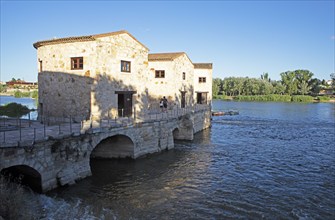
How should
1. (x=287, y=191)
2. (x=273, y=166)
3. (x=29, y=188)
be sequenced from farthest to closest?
(x=273, y=166), (x=287, y=191), (x=29, y=188)

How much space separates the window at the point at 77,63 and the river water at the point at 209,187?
7006 mm

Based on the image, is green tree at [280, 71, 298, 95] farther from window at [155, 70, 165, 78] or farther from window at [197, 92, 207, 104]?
window at [155, 70, 165, 78]

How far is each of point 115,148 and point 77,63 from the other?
6868mm

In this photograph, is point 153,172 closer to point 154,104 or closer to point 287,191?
point 287,191

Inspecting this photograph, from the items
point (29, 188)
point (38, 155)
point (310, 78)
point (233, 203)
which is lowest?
point (233, 203)

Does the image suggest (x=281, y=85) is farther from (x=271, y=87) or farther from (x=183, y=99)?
(x=183, y=99)

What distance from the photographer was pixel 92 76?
65.8 feet

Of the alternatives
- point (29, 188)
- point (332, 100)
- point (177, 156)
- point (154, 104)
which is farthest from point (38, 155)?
point (332, 100)

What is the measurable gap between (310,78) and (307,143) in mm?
104375

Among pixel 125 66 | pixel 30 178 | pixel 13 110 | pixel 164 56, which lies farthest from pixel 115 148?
pixel 13 110

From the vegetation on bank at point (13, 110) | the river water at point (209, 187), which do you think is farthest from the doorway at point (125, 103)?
the vegetation on bank at point (13, 110)

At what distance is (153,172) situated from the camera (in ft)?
60.5

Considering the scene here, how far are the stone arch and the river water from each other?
732mm

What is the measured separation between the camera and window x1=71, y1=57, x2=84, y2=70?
2047 centimetres
